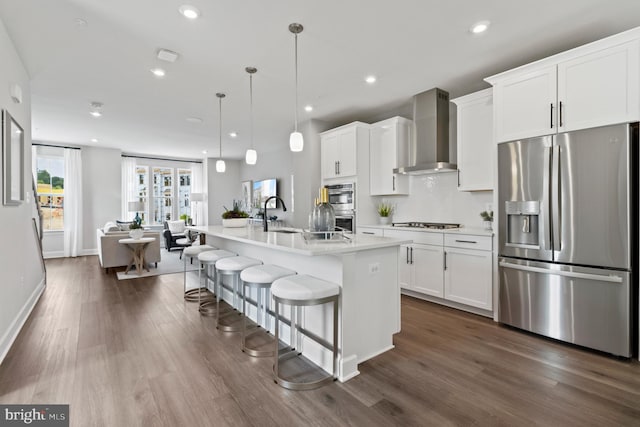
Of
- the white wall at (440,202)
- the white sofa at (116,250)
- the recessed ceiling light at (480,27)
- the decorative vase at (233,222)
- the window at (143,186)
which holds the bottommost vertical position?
the white sofa at (116,250)

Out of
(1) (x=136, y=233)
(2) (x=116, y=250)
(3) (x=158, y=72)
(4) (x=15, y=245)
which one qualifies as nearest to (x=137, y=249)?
(1) (x=136, y=233)

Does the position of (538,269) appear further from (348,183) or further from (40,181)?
(40,181)

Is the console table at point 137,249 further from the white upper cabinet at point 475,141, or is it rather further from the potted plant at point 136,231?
the white upper cabinet at point 475,141

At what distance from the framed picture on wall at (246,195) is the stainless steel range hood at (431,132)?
5940 mm

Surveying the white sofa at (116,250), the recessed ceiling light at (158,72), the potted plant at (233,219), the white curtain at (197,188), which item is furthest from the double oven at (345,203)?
the white curtain at (197,188)

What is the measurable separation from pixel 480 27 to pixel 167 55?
9.53 feet

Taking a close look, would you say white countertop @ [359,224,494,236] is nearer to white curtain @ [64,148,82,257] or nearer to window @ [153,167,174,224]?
window @ [153,167,174,224]

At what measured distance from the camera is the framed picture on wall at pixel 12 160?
8.44ft

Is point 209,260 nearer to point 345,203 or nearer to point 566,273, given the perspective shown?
point 345,203

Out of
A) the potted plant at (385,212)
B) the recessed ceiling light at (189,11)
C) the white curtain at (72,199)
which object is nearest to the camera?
the recessed ceiling light at (189,11)

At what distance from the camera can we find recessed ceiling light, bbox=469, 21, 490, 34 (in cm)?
251

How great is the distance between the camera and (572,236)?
259 cm

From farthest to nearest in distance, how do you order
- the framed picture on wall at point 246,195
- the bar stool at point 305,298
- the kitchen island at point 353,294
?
the framed picture on wall at point 246,195, the kitchen island at point 353,294, the bar stool at point 305,298

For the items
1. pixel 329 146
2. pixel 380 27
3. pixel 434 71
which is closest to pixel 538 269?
Answer: pixel 434 71
